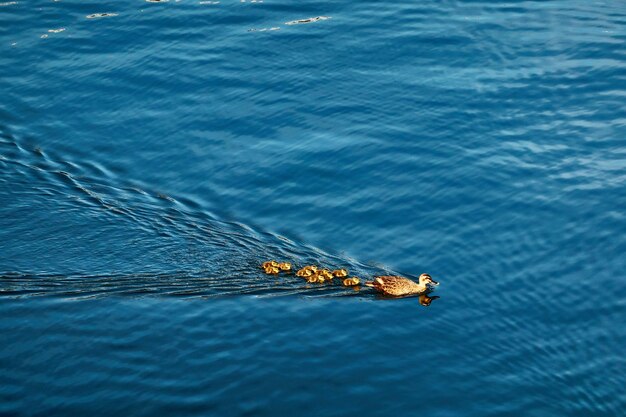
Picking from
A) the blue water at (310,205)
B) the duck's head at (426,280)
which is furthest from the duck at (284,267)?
the duck's head at (426,280)

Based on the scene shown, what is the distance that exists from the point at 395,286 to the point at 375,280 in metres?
0.53

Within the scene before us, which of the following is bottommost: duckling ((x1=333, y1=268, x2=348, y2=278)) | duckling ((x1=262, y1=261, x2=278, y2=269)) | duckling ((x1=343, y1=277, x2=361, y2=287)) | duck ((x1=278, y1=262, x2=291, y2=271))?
duckling ((x1=343, y1=277, x2=361, y2=287))

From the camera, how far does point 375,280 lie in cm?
1862

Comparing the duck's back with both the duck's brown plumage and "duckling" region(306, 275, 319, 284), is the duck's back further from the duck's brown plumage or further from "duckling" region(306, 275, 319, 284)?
"duckling" region(306, 275, 319, 284)

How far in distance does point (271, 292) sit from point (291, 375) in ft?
8.41

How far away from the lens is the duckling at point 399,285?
59.9 feet

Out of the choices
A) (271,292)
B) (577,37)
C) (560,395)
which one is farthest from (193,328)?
(577,37)

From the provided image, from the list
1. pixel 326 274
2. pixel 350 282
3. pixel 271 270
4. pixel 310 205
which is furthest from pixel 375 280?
pixel 310 205

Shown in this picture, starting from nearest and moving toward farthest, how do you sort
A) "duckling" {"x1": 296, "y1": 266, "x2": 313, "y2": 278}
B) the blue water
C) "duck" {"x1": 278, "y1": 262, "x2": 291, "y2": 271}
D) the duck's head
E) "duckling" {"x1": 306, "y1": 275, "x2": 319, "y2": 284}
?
1. the blue water
2. the duck's head
3. "duckling" {"x1": 306, "y1": 275, "x2": 319, "y2": 284}
4. "duckling" {"x1": 296, "y1": 266, "x2": 313, "y2": 278}
5. "duck" {"x1": 278, "y1": 262, "x2": 291, "y2": 271}

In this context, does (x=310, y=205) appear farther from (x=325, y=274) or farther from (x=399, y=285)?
(x=399, y=285)

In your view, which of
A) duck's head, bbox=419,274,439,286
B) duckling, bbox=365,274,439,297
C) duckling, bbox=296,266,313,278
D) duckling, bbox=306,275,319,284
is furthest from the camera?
duckling, bbox=296,266,313,278

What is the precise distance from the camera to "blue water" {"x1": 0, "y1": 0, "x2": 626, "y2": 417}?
16.4m

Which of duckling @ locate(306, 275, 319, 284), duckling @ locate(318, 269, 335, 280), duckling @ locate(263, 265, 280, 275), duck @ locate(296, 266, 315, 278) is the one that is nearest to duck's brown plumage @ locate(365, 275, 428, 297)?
duckling @ locate(318, 269, 335, 280)

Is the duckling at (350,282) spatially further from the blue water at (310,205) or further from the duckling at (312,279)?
the duckling at (312,279)
